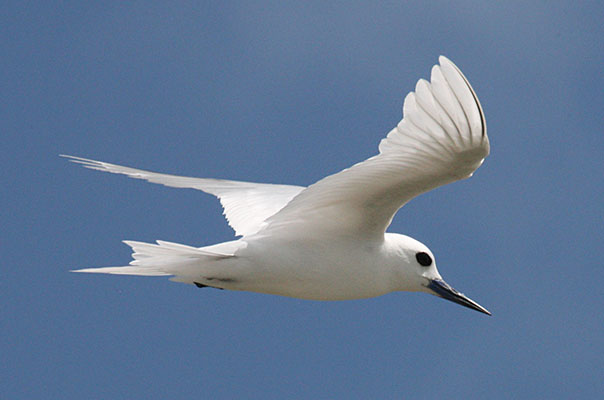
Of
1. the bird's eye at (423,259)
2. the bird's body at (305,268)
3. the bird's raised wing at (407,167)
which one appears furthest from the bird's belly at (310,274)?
the bird's eye at (423,259)

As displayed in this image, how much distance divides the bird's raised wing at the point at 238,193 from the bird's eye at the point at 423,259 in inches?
58.1

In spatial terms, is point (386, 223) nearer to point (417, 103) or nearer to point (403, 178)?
point (403, 178)

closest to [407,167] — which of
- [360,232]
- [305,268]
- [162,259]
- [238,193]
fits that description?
[360,232]

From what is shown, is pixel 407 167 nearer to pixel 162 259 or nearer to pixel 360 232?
pixel 360 232

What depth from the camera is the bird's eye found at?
7.66 meters

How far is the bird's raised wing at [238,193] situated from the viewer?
27.7ft

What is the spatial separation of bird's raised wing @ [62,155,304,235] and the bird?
18 centimetres

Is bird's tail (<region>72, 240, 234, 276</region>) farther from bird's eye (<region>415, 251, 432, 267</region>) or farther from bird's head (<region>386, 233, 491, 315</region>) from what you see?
bird's eye (<region>415, 251, 432, 267</region>)

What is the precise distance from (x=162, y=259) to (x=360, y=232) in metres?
1.63

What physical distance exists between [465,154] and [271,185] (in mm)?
3935

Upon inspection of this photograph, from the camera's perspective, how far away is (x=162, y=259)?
7.06m

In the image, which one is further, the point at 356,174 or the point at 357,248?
the point at 357,248

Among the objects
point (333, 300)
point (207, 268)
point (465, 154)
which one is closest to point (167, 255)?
point (207, 268)

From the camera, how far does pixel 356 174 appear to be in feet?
Result: 20.8
